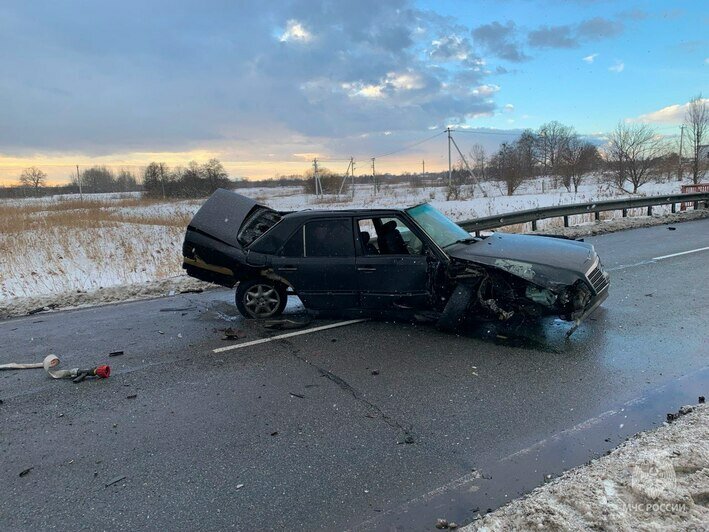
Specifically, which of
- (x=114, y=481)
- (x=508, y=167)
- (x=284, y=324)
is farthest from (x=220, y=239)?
(x=508, y=167)

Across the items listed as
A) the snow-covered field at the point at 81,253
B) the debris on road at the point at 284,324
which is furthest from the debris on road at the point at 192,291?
the debris on road at the point at 284,324

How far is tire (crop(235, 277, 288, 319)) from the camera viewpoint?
21.5 ft

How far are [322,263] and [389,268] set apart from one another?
903 millimetres

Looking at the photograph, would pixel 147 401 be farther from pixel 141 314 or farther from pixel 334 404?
pixel 141 314

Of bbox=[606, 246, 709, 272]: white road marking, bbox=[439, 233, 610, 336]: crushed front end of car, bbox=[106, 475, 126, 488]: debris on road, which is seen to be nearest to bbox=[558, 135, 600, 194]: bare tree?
bbox=[606, 246, 709, 272]: white road marking

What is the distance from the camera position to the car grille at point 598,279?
17.2 ft

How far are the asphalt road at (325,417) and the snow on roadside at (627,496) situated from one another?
0.22m

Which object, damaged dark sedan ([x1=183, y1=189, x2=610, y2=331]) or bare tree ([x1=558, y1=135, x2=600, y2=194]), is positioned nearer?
damaged dark sedan ([x1=183, y1=189, x2=610, y2=331])

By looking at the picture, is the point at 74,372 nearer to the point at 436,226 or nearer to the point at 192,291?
the point at 192,291

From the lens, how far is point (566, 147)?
6300cm

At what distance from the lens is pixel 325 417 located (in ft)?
12.5

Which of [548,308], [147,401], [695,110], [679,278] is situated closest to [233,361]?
[147,401]

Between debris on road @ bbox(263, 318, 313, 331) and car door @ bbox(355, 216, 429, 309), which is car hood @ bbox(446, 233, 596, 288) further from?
debris on road @ bbox(263, 318, 313, 331)

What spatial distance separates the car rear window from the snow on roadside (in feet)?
16.0
